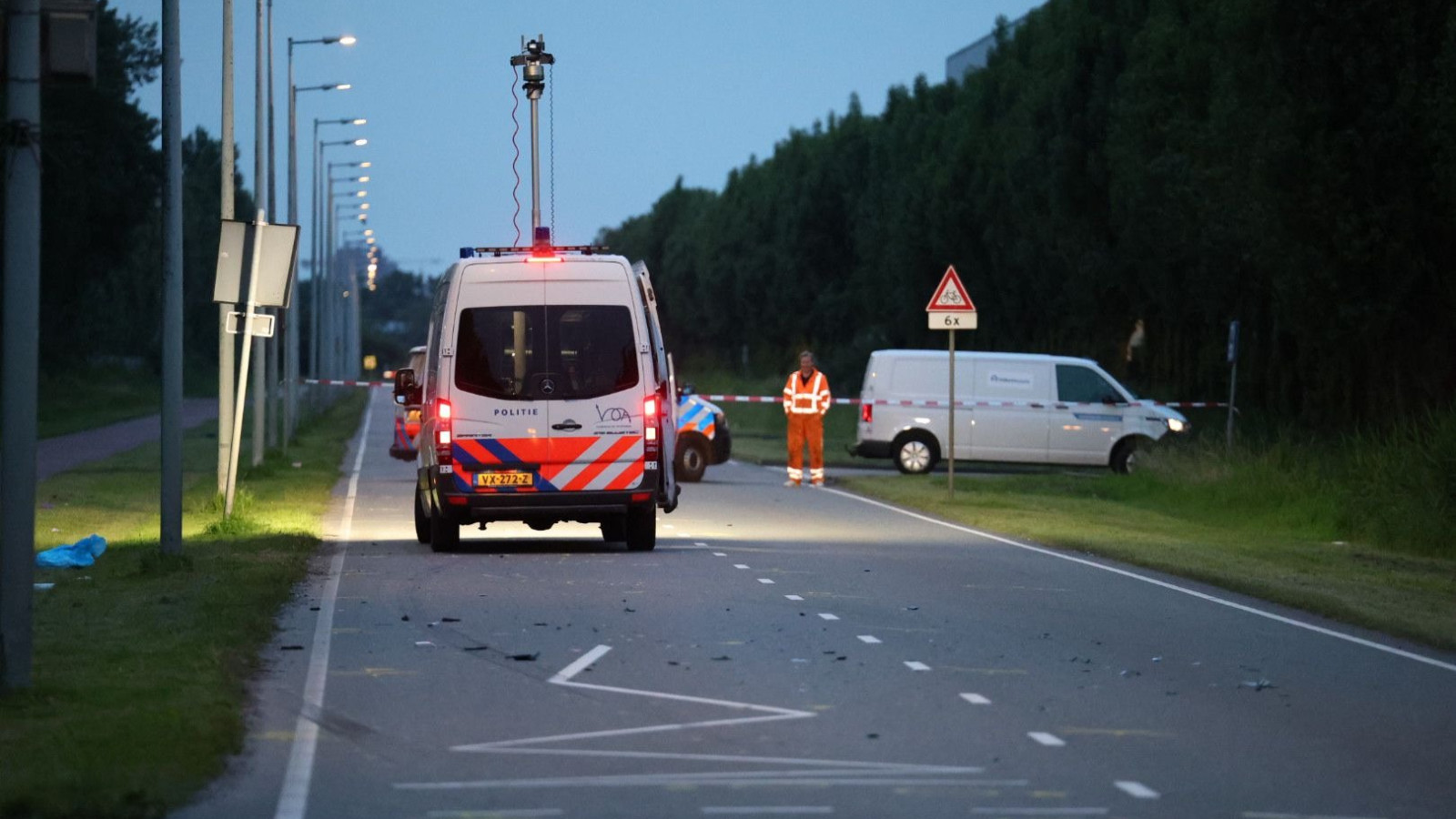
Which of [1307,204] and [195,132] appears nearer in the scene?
[1307,204]

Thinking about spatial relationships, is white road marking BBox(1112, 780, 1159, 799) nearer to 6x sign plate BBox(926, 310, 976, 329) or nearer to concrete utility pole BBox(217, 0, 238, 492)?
concrete utility pole BBox(217, 0, 238, 492)

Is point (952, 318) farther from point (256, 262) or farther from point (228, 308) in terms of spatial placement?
point (256, 262)

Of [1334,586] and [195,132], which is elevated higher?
[195,132]

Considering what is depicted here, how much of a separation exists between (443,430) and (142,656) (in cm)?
752

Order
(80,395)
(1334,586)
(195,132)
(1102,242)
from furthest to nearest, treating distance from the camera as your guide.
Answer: (195,132)
(80,395)
(1102,242)
(1334,586)

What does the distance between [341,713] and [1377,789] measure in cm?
464

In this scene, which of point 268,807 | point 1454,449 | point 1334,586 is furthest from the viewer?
point 1454,449

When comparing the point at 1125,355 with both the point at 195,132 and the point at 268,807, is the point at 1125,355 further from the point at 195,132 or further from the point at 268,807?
the point at 195,132

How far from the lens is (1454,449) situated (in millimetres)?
21875

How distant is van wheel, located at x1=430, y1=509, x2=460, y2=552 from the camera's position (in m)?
19.8

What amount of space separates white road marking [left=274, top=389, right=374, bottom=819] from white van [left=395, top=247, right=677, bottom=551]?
4.92 ft

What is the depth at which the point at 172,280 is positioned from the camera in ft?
58.1

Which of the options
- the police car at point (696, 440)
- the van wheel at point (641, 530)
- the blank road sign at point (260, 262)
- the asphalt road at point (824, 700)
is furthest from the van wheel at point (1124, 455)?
the blank road sign at point (260, 262)

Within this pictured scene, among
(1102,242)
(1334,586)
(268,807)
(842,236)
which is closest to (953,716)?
(268,807)
